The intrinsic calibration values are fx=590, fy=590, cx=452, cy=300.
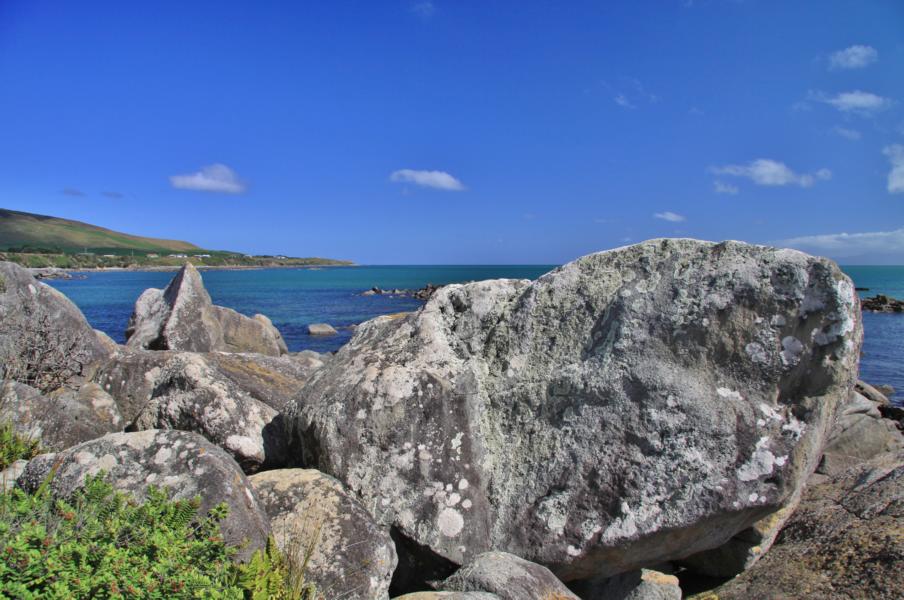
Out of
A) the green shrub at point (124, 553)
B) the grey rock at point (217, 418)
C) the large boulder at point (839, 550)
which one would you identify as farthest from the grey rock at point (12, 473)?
the large boulder at point (839, 550)

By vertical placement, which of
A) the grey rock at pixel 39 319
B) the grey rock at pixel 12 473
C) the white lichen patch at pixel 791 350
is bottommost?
the grey rock at pixel 12 473

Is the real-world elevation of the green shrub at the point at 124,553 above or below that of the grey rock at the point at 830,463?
above

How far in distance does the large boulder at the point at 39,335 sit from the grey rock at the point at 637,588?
8603 millimetres

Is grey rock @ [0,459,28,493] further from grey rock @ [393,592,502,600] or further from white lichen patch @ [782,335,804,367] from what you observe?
white lichen patch @ [782,335,804,367]

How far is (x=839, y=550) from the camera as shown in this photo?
604 centimetres

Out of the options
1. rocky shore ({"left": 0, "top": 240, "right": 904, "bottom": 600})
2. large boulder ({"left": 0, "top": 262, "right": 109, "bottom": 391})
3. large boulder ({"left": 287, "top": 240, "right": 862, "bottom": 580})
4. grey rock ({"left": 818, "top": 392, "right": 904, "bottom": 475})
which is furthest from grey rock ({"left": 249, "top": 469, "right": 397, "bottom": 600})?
grey rock ({"left": 818, "top": 392, "right": 904, "bottom": 475})

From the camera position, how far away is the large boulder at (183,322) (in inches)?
635

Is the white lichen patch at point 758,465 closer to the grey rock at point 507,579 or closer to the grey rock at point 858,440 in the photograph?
the grey rock at point 507,579

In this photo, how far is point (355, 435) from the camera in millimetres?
6473

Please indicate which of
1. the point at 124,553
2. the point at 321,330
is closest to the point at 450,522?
the point at 124,553

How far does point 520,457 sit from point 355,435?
1.82 m

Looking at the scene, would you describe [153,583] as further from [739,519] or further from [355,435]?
[739,519]

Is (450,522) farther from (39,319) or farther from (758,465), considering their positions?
(39,319)

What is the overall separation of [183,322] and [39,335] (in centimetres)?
648
